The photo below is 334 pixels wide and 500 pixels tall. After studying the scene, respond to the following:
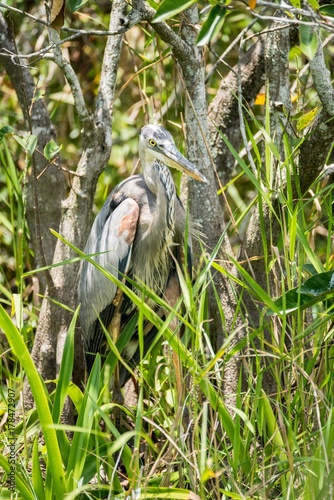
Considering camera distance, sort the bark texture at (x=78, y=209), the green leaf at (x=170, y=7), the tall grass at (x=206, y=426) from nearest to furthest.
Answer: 1. the green leaf at (x=170, y=7)
2. the tall grass at (x=206, y=426)
3. the bark texture at (x=78, y=209)

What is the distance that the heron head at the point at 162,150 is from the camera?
2.35 m

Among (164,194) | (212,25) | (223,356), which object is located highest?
(212,25)

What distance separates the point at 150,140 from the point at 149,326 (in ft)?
2.47

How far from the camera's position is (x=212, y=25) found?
1536 millimetres

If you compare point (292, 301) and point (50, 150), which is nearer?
point (292, 301)

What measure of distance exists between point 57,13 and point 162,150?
67 cm

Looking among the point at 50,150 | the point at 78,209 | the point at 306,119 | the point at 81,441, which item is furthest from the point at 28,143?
the point at 81,441

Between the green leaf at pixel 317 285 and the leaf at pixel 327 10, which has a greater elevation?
the leaf at pixel 327 10

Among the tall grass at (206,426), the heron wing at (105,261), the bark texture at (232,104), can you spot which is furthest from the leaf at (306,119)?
the heron wing at (105,261)

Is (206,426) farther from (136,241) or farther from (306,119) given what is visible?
(136,241)

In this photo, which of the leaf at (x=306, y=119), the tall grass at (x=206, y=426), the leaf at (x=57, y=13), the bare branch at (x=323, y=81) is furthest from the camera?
the leaf at (x=306, y=119)

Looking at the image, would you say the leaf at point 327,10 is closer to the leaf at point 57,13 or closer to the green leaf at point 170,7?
the green leaf at point 170,7

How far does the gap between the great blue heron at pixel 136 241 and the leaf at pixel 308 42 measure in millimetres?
955

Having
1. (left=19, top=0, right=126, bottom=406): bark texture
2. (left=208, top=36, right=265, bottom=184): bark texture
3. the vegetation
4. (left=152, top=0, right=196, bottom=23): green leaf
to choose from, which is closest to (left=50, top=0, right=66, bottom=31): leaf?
the vegetation
